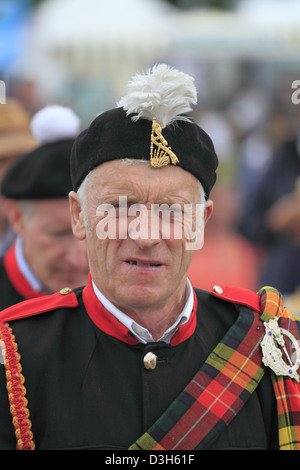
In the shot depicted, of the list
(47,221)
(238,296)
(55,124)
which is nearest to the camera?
(238,296)

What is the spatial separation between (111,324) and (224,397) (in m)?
0.46

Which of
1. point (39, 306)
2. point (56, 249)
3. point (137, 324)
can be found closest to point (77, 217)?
point (39, 306)

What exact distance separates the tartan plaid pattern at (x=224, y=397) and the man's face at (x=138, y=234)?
0.30 meters

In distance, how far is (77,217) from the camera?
285 centimetres

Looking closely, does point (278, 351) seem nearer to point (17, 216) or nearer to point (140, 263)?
point (140, 263)

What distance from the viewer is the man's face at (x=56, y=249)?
443 centimetres

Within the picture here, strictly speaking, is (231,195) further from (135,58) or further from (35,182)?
(35,182)

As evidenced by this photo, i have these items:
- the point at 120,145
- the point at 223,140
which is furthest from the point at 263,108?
the point at 120,145

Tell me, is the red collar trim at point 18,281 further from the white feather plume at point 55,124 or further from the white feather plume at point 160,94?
the white feather plume at point 160,94

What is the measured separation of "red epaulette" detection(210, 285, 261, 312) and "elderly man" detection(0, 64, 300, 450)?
0.35 ft

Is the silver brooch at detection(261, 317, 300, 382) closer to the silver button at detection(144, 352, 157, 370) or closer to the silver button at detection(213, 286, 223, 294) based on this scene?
the silver button at detection(213, 286, 223, 294)

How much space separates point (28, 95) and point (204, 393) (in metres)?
11.8

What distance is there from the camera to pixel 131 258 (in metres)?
2.61

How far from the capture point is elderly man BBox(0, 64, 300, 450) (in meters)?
2.56
